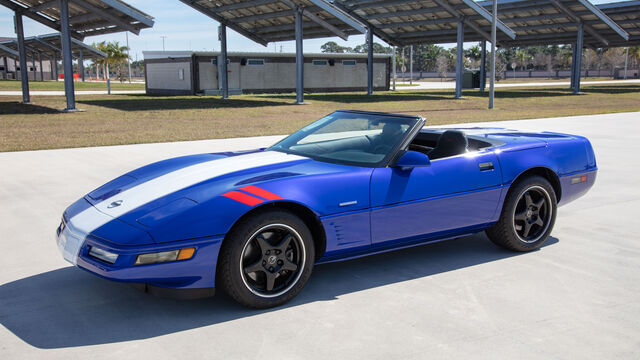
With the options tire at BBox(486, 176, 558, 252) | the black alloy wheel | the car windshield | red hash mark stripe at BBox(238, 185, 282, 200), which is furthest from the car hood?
tire at BBox(486, 176, 558, 252)

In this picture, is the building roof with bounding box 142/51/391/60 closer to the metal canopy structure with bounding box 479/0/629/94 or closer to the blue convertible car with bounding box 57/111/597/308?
the metal canopy structure with bounding box 479/0/629/94

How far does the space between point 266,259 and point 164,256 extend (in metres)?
0.65

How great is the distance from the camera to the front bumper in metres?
3.31

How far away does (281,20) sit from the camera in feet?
110

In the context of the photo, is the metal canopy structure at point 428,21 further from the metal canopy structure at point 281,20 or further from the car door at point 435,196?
the car door at point 435,196

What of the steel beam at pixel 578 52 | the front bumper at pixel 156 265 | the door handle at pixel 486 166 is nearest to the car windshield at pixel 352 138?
the door handle at pixel 486 166

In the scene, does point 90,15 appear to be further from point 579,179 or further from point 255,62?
point 579,179

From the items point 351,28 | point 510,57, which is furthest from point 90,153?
point 510,57

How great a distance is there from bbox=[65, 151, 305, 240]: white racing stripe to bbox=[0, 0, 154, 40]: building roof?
18.9 meters

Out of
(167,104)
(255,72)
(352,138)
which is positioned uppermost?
(255,72)

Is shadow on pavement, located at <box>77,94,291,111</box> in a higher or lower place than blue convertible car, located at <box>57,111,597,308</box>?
higher

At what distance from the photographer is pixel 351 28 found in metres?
31.4

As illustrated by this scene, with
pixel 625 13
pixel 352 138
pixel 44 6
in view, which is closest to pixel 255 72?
pixel 44 6

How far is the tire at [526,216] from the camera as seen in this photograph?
485 cm
